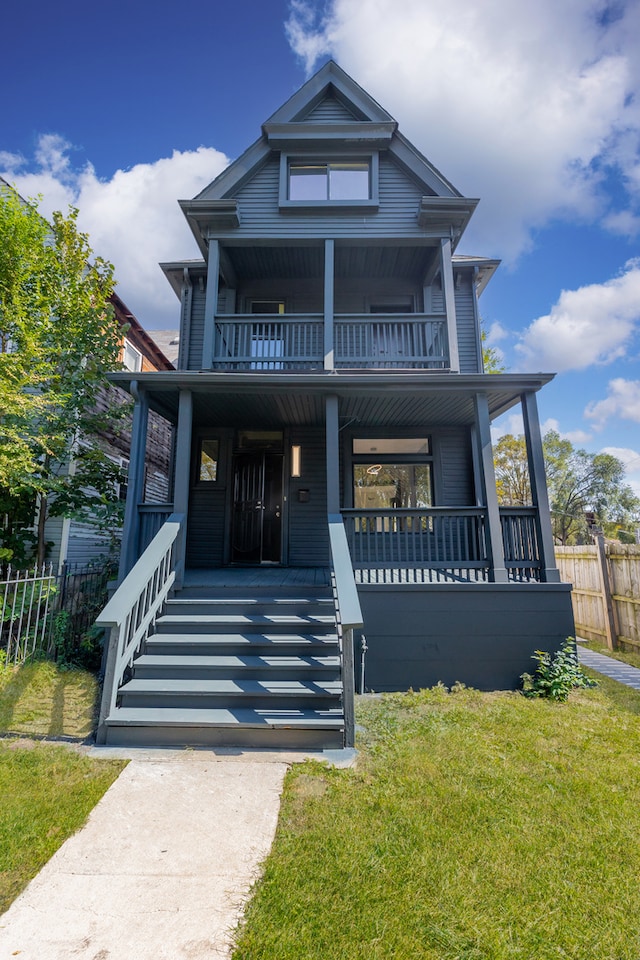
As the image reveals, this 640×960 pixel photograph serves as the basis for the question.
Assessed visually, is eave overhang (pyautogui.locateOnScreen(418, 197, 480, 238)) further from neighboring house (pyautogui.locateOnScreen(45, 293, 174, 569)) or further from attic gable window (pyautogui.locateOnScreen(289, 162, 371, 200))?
neighboring house (pyautogui.locateOnScreen(45, 293, 174, 569))

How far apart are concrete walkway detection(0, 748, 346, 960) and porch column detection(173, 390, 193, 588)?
9.03ft

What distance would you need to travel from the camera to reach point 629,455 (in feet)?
110

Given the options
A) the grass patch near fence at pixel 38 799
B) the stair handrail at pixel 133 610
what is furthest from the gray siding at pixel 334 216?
the grass patch near fence at pixel 38 799

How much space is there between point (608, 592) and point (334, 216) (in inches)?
339

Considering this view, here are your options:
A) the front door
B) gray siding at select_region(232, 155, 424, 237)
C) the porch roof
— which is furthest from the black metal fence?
gray siding at select_region(232, 155, 424, 237)

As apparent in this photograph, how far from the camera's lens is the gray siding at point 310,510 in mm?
7949

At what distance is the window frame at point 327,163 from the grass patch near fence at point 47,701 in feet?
28.1

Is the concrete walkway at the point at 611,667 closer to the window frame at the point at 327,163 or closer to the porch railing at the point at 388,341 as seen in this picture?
the porch railing at the point at 388,341

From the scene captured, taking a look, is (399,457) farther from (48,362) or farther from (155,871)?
(155,871)

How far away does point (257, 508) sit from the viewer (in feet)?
27.1

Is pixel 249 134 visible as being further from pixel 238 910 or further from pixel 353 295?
pixel 238 910

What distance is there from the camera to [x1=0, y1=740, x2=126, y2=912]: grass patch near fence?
2232 millimetres

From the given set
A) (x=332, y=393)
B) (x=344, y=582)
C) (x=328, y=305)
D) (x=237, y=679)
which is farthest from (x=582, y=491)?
(x=237, y=679)

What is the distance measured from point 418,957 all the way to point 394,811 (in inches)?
39.2
